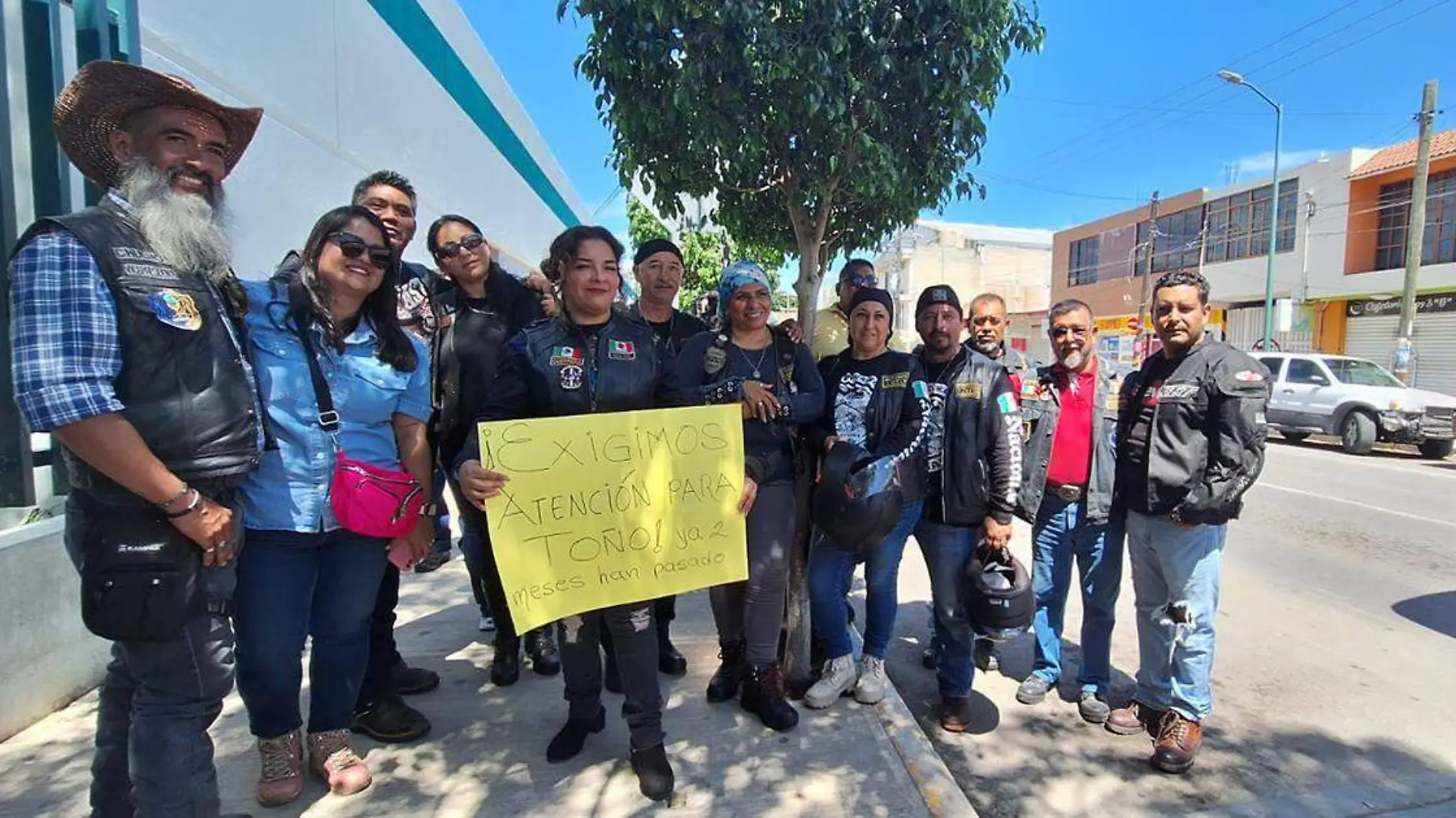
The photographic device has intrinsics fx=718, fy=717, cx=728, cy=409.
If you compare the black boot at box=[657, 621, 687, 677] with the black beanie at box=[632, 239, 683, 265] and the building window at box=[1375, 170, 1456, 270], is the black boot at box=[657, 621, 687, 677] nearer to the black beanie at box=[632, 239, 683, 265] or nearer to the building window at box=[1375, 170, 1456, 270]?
the black beanie at box=[632, 239, 683, 265]

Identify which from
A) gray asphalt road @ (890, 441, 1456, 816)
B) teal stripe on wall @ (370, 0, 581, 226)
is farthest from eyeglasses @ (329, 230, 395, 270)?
teal stripe on wall @ (370, 0, 581, 226)

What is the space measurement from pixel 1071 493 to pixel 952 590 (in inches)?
30.0

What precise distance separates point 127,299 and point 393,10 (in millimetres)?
7411

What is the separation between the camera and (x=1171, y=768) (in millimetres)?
2803

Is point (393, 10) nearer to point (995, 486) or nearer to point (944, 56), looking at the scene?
point (944, 56)

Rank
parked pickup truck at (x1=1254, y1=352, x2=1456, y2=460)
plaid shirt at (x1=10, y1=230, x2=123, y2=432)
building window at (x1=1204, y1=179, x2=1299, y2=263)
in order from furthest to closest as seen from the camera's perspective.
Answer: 1. building window at (x1=1204, y1=179, x2=1299, y2=263)
2. parked pickup truck at (x1=1254, y1=352, x2=1456, y2=460)
3. plaid shirt at (x1=10, y1=230, x2=123, y2=432)

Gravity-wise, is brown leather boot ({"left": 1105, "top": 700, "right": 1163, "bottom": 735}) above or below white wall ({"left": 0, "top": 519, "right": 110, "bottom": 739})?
below

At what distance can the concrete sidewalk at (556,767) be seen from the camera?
2.40m

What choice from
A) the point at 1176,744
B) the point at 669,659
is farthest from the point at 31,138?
the point at 1176,744

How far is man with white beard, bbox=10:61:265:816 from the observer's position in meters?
1.60

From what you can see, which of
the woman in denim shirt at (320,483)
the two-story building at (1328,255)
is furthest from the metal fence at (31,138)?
the two-story building at (1328,255)

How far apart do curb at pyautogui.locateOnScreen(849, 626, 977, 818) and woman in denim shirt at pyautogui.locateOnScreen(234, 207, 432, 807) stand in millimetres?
1936

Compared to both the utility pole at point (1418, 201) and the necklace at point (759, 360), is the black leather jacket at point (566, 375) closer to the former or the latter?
the necklace at point (759, 360)

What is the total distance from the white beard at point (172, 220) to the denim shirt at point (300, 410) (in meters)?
0.25
